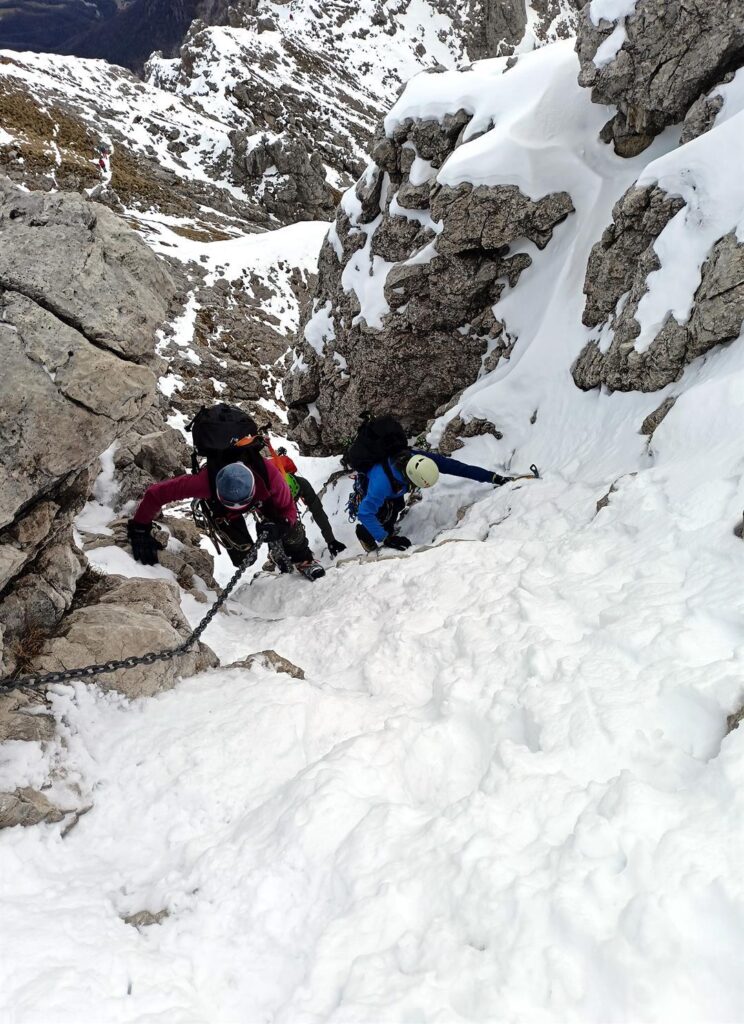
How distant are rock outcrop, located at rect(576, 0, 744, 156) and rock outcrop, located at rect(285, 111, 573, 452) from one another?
153cm

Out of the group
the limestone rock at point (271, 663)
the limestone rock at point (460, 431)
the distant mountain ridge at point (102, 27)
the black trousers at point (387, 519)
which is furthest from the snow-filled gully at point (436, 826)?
the distant mountain ridge at point (102, 27)

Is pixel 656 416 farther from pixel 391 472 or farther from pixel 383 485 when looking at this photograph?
pixel 383 485

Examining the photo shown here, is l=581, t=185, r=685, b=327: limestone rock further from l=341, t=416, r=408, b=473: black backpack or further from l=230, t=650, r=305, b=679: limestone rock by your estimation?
l=230, t=650, r=305, b=679: limestone rock

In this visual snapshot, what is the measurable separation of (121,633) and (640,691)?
384 cm

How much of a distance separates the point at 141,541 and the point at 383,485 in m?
3.47

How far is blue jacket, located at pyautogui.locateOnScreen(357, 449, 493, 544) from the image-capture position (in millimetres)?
7953

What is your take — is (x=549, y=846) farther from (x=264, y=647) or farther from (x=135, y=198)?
(x=135, y=198)

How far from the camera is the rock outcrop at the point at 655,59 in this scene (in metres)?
7.48

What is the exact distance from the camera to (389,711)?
4027 mm

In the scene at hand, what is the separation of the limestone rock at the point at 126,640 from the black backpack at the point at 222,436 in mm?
1790

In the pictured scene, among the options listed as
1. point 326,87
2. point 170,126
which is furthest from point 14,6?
point 170,126

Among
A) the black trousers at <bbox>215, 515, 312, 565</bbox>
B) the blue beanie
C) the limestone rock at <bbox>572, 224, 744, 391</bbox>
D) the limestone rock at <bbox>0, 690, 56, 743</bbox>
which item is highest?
the limestone rock at <bbox>572, 224, 744, 391</bbox>

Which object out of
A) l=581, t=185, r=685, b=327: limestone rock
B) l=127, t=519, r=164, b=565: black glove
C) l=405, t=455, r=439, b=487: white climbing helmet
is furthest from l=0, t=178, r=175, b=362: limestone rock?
l=581, t=185, r=685, b=327: limestone rock

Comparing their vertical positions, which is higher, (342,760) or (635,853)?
(635,853)
